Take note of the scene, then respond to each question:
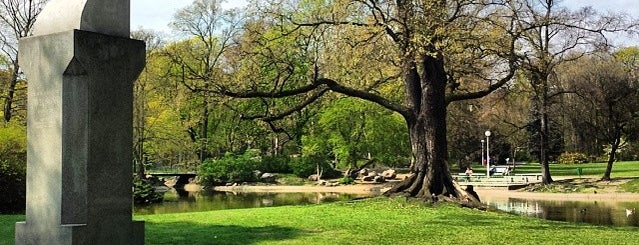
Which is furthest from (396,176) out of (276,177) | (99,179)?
(99,179)

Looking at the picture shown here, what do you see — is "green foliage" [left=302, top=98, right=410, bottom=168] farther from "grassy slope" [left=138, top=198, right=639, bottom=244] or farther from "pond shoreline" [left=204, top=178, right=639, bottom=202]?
"grassy slope" [left=138, top=198, right=639, bottom=244]

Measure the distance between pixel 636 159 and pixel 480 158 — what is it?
14621 mm

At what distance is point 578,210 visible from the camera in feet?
84.5

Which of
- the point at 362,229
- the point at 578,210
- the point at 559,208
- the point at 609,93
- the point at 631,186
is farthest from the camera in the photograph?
the point at 609,93

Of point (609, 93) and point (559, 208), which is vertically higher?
point (609, 93)

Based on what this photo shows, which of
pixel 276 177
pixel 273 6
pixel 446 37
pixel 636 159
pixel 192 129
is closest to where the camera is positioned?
pixel 446 37

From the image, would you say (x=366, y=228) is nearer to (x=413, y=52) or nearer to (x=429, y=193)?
(x=413, y=52)

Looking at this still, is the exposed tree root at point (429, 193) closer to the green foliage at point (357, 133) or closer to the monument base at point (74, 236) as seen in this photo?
the monument base at point (74, 236)

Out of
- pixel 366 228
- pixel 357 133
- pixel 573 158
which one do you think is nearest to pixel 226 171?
pixel 357 133

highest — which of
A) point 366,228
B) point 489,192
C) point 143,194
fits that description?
point 366,228

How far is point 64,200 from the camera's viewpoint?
5703 millimetres

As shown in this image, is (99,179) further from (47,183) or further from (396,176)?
(396,176)

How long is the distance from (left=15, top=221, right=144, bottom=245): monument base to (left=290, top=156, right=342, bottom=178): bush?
42656 millimetres

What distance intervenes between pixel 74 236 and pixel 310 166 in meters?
43.5
